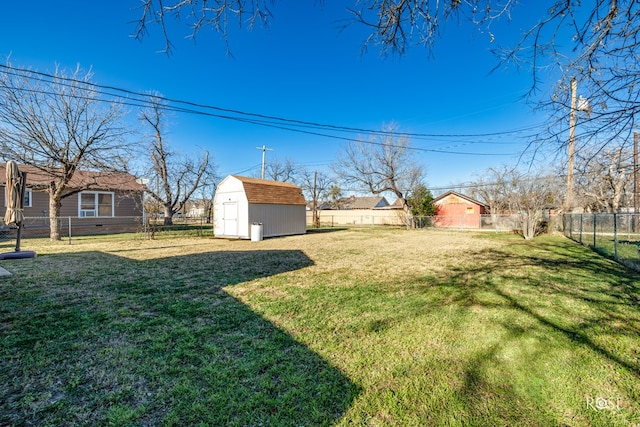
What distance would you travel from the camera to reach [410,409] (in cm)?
204

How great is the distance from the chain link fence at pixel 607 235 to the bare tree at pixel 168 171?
23437mm

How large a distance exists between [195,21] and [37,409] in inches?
133

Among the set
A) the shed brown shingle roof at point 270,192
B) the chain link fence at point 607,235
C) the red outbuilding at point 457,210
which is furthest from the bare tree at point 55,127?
the red outbuilding at point 457,210

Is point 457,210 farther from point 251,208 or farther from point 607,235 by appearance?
point 251,208

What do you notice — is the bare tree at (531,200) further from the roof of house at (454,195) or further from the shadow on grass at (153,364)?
the shadow on grass at (153,364)

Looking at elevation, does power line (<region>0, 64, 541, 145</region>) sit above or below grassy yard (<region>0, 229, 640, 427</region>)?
above

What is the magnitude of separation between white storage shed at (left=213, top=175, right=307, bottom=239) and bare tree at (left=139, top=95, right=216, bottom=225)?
7.96 metres

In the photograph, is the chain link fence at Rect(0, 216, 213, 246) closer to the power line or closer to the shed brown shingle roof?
the shed brown shingle roof

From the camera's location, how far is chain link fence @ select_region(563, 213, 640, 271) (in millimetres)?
7316

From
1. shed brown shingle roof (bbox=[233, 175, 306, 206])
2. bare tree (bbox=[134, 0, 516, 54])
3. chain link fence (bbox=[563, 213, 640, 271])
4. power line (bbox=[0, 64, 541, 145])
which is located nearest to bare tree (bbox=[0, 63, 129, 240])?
power line (bbox=[0, 64, 541, 145])

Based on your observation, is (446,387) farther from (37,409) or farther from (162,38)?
(162,38)

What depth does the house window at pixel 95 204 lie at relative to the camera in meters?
16.5

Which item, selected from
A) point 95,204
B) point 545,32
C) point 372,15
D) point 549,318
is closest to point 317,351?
point 549,318

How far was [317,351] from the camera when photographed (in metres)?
2.88
